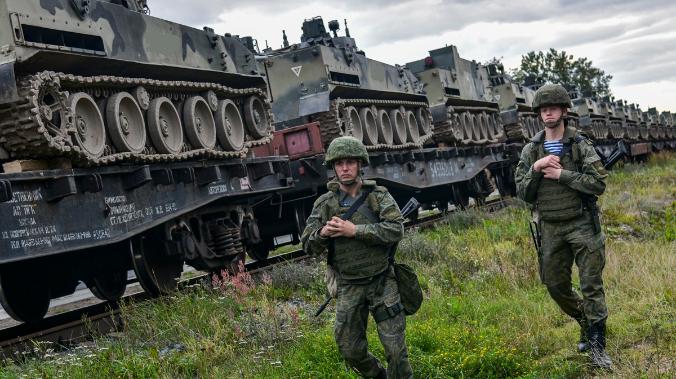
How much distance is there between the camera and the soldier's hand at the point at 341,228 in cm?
532

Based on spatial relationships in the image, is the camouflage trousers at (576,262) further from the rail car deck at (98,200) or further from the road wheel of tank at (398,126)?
the road wheel of tank at (398,126)

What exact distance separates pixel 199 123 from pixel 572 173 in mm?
6027

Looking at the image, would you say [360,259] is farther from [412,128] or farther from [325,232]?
[412,128]

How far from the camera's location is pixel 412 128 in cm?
1878

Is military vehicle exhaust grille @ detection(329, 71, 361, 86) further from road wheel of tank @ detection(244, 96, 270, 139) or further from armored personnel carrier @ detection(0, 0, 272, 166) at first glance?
armored personnel carrier @ detection(0, 0, 272, 166)

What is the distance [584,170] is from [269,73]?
390 inches

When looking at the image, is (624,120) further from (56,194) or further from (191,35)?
(56,194)

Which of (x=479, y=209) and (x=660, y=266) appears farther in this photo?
(x=479, y=209)

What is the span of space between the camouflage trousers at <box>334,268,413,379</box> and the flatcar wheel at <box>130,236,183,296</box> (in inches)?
183

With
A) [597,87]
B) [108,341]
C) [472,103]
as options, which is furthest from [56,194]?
[597,87]

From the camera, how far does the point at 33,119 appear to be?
8039 millimetres

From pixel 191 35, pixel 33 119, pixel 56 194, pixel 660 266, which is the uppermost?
pixel 191 35

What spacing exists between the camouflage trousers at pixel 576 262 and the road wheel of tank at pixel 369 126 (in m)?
9.75

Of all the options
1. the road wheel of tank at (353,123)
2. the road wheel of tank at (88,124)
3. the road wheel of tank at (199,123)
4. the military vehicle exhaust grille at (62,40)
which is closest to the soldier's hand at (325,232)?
the road wheel of tank at (88,124)
